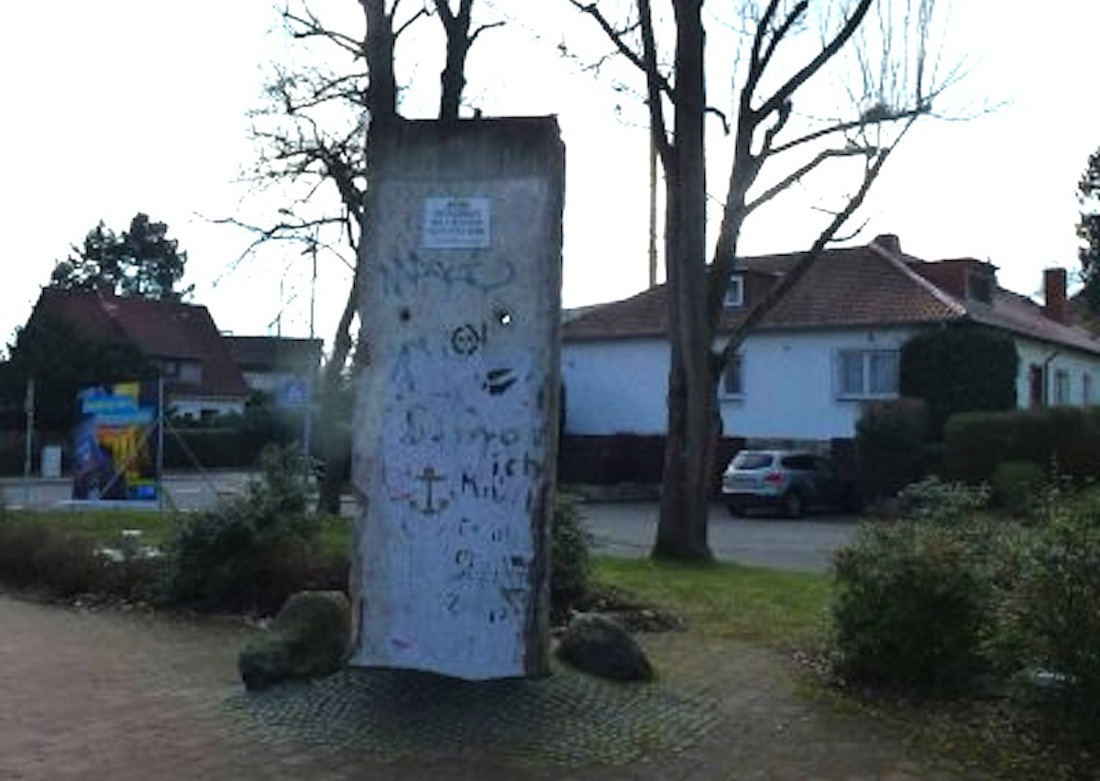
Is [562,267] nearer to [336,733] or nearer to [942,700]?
[336,733]

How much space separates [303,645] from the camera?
8523mm

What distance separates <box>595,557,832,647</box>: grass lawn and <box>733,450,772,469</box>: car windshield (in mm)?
19700

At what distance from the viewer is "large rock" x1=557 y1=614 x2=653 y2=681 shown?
8562mm

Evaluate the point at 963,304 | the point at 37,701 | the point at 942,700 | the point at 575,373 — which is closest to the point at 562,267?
the point at 942,700

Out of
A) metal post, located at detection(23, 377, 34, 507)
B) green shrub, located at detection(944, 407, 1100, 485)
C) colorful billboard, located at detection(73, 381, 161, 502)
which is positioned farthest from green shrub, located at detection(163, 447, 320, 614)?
green shrub, located at detection(944, 407, 1100, 485)

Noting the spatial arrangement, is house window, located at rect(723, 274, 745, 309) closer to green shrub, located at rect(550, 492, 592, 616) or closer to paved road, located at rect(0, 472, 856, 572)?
paved road, located at rect(0, 472, 856, 572)

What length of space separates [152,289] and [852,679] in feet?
352

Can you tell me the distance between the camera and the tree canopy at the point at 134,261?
108062 millimetres

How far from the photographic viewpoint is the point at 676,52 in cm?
2003

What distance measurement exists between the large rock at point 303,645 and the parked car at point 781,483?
2910 centimetres

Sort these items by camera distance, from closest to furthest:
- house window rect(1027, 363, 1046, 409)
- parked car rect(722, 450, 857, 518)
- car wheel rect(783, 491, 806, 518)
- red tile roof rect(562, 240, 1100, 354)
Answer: parked car rect(722, 450, 857, 518) < car wheel rect(783, 491, 806, 518) < red tile roof rect(562, 240, 1100, 354) < house window rect(1027, 363, 1046, 409)

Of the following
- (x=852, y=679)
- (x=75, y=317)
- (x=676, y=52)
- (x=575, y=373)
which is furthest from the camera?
(x=75, y=317)

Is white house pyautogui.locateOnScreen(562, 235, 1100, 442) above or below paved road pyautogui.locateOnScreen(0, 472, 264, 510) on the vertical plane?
above

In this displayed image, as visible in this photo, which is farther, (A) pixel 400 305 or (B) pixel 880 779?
(A) pixel 400 305
